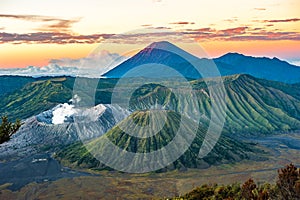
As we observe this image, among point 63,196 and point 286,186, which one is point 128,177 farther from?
point 286,186

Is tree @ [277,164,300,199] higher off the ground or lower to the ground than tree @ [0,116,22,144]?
lower

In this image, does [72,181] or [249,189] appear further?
[72,181]

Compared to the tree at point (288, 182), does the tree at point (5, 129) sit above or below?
above

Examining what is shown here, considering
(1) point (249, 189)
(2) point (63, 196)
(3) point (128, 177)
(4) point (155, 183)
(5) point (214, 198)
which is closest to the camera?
(1) point (249, 189)

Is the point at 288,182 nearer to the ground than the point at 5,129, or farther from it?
nearer to the ground

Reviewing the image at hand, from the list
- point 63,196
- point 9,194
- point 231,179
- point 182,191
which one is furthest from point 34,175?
point 231,179

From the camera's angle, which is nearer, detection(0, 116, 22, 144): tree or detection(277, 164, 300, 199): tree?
detection(0, 116, 22, 144): tree

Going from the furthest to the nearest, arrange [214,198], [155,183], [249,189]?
[155,183]
[214,198]
[249,189]

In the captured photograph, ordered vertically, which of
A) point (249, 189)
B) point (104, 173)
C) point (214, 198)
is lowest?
point (104, 173)

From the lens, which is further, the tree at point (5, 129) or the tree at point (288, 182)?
the tree at point (288, 182)

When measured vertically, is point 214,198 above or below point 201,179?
above

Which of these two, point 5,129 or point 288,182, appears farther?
point 288,182
